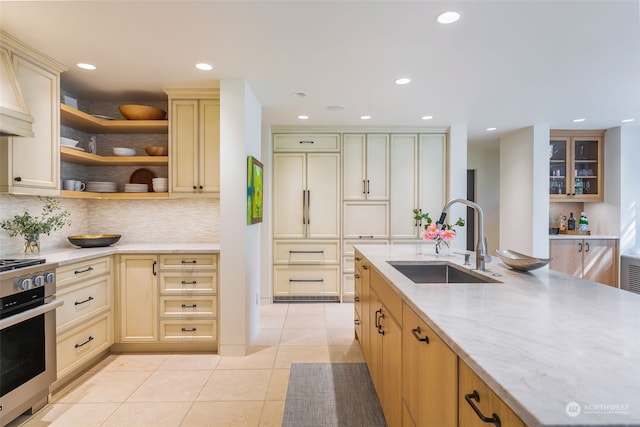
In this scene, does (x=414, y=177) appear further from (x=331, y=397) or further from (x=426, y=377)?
(x=426, y=377)

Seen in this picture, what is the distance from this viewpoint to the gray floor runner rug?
1962mm

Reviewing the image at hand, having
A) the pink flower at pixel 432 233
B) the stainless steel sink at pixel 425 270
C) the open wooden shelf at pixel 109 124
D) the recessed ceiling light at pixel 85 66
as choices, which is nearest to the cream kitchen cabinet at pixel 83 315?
the open wooden shelf at pixel 109 124

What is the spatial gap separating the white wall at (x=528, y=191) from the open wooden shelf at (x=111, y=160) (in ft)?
15.6

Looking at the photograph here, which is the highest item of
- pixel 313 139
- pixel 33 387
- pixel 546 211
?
pixel 313 139

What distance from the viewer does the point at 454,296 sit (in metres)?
1.30

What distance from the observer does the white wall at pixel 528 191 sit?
14.6ft

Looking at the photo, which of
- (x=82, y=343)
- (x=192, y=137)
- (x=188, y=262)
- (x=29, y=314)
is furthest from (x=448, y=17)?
(x=82, y=343)

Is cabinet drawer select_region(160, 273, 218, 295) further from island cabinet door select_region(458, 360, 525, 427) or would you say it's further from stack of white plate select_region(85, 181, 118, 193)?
island cabinet door select_region(458, 360, 525, 427)

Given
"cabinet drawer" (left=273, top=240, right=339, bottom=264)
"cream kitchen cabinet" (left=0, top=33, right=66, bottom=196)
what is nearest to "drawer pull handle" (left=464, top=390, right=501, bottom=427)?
"cream kitchen cabinet" (left=0, top=33, right=66, bottom=196)

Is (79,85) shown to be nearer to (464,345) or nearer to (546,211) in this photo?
(464,345)

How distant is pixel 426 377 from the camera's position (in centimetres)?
113

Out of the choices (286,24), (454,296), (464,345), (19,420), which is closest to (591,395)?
(464,345)

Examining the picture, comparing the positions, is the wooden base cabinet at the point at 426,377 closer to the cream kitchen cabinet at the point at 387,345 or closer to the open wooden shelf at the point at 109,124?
the cream kitchen cabinet at the point at 387,345

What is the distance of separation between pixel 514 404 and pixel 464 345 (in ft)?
0.76
